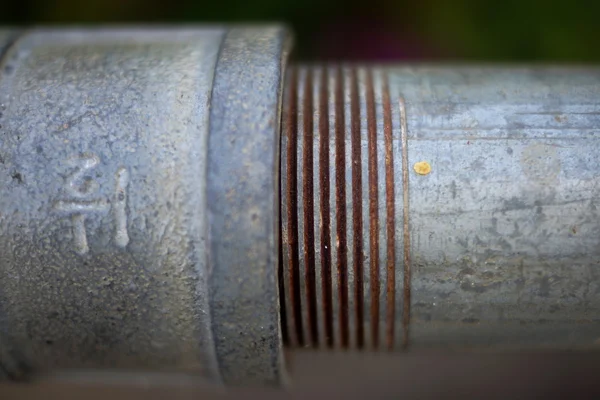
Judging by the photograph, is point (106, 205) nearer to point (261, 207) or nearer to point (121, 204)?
point (121, 204)

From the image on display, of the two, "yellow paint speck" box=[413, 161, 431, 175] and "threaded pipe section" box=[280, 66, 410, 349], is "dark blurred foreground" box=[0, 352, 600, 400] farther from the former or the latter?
"yellow paint speck" box=[413, 161, 431, 175]

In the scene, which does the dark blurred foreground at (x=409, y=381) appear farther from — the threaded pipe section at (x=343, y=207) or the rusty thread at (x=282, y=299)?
the threaded pipe section at (x=343, y=207)

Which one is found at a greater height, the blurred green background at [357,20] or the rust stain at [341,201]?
the blurred green background at [357,20]

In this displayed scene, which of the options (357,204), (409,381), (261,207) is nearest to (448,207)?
(357,204)

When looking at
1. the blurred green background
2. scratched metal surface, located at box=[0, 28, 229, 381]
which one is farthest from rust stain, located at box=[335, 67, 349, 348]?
the blurred green background

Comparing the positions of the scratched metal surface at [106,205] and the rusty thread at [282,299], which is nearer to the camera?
the scratched metal surface at [106,205]

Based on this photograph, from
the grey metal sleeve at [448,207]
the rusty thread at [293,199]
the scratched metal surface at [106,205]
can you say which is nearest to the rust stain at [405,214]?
the grey metal sleeve at [448,207]

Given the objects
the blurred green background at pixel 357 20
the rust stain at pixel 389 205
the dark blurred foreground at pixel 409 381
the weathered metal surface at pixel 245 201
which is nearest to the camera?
the weathered metal surface at pixel 245 201

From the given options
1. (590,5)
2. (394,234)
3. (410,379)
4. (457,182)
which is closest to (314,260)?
(394,234)
